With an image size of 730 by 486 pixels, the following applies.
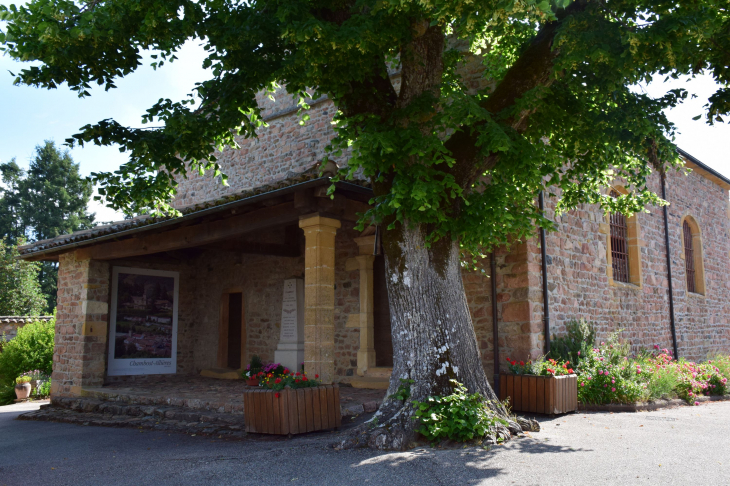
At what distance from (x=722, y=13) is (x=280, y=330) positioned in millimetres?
8536

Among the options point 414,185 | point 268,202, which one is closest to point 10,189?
point 268,202

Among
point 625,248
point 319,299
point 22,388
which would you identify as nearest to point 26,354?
point 22,388

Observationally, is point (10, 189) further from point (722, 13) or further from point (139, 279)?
point (722, 13)

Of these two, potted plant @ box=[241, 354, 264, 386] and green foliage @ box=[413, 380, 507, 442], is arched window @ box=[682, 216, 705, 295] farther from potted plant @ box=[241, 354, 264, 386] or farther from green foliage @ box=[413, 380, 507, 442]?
green foliage @ box=[413, 380, 507, 442]

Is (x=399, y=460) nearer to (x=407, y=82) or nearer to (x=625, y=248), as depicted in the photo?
(x=407, y=82)

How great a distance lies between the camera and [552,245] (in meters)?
8.65

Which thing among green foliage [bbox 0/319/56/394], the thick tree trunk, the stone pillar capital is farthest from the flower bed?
green foliage [bbox 0/319/56/394]

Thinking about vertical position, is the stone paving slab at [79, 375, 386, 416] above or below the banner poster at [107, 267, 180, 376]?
below

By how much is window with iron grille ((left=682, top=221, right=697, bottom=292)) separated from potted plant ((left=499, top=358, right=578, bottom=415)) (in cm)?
763

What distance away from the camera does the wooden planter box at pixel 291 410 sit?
5.79 meters

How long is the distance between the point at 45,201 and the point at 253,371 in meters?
27.8

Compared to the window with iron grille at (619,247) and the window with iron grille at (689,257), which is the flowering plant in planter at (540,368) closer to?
the window with iron grille at (619,247)

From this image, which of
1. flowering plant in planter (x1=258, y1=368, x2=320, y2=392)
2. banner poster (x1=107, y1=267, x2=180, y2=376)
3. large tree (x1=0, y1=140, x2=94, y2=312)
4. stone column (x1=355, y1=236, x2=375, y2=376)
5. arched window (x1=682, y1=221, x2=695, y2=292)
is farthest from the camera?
large tree (x1=0, y1=140, x2=94, y2=312)

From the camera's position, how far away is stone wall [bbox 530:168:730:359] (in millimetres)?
8828
